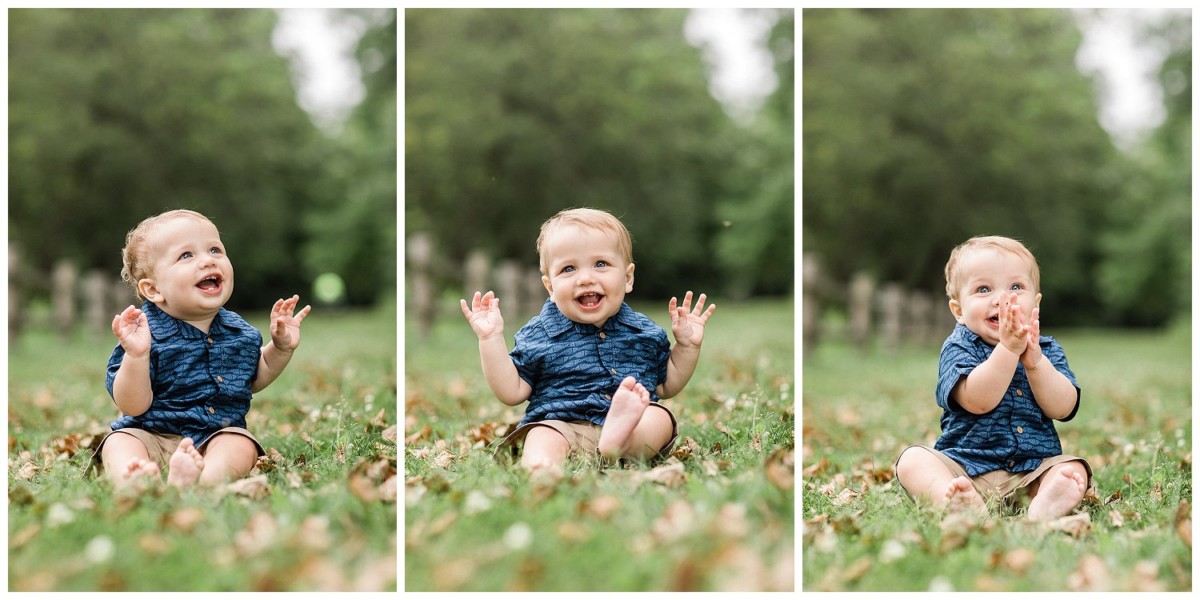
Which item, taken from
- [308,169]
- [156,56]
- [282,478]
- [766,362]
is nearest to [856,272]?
[308,169]

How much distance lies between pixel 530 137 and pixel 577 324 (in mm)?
5455

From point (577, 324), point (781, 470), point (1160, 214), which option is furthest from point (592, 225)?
point (1160, 214)

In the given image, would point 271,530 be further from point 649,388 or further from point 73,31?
point 73,31

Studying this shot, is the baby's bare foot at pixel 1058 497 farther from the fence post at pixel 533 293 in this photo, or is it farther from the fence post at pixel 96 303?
the fence post at pixel 96 303

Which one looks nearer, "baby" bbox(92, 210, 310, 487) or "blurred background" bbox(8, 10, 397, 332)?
"baby" bbox(92, 210, 310, 487)

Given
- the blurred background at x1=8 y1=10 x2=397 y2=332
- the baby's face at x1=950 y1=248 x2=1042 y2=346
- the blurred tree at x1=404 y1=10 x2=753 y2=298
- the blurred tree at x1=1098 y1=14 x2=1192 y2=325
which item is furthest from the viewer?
the blurred tree at x1=1098 y1=14 x2=1192 y2=325

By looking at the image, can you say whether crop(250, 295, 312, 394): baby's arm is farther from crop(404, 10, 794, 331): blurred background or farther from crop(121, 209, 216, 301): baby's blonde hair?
crop(404, 10, 794, 331): blurred background

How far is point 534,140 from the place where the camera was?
8.41 metres

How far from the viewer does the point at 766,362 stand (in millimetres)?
4734

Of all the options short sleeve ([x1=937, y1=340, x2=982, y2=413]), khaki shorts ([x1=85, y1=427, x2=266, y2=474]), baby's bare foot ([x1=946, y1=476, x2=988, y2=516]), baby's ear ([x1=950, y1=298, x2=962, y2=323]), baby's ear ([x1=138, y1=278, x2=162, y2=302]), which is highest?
baby's ear ([x1=138, y1=278, x2=162, y2=302])

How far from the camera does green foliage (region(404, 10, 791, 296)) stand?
8328 mm

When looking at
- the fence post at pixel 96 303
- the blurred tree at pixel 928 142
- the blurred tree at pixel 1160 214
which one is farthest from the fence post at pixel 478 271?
the blurred tree at pixel 1160 214

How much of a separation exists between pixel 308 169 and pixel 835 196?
572 centimetres

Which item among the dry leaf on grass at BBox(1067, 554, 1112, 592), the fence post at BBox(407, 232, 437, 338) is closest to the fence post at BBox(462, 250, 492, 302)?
the fence post at BBox(407, 232, 437, 338)
